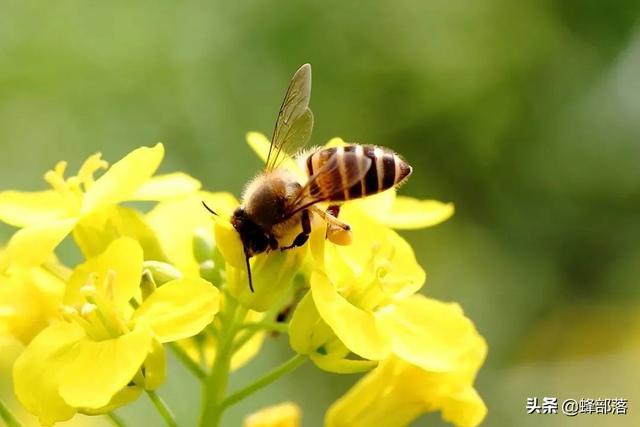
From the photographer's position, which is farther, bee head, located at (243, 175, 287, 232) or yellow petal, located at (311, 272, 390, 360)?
bee head, located at (243, 175, 287, 232)

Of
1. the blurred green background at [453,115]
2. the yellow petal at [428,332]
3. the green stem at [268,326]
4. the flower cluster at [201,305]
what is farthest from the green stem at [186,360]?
the blurred green background at [453,115]

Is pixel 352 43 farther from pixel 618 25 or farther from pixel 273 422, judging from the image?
pixel 273 422

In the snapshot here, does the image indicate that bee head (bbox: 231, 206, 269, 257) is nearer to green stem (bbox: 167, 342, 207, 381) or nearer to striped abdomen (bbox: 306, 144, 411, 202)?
striped abdomen (bbox: 306, 144, 411, 202)

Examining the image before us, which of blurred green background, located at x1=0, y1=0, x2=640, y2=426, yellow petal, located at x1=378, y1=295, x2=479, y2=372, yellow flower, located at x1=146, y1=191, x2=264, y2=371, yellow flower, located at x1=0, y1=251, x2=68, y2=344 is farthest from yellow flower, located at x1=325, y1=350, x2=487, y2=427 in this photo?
blurred green background, located at x1=0, y1=0, x2=640, y2=426

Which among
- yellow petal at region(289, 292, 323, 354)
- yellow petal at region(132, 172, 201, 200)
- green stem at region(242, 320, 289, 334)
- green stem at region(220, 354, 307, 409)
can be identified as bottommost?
green stem at region(220, 354, 307, 409)

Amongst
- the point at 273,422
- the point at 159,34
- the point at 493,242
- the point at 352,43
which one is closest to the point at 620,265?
the point at 493,242

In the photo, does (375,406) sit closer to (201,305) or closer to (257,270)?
(257,270)

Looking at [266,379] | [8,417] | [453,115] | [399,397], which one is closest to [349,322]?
[266,379]

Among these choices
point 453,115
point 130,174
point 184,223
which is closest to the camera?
point 130,174
